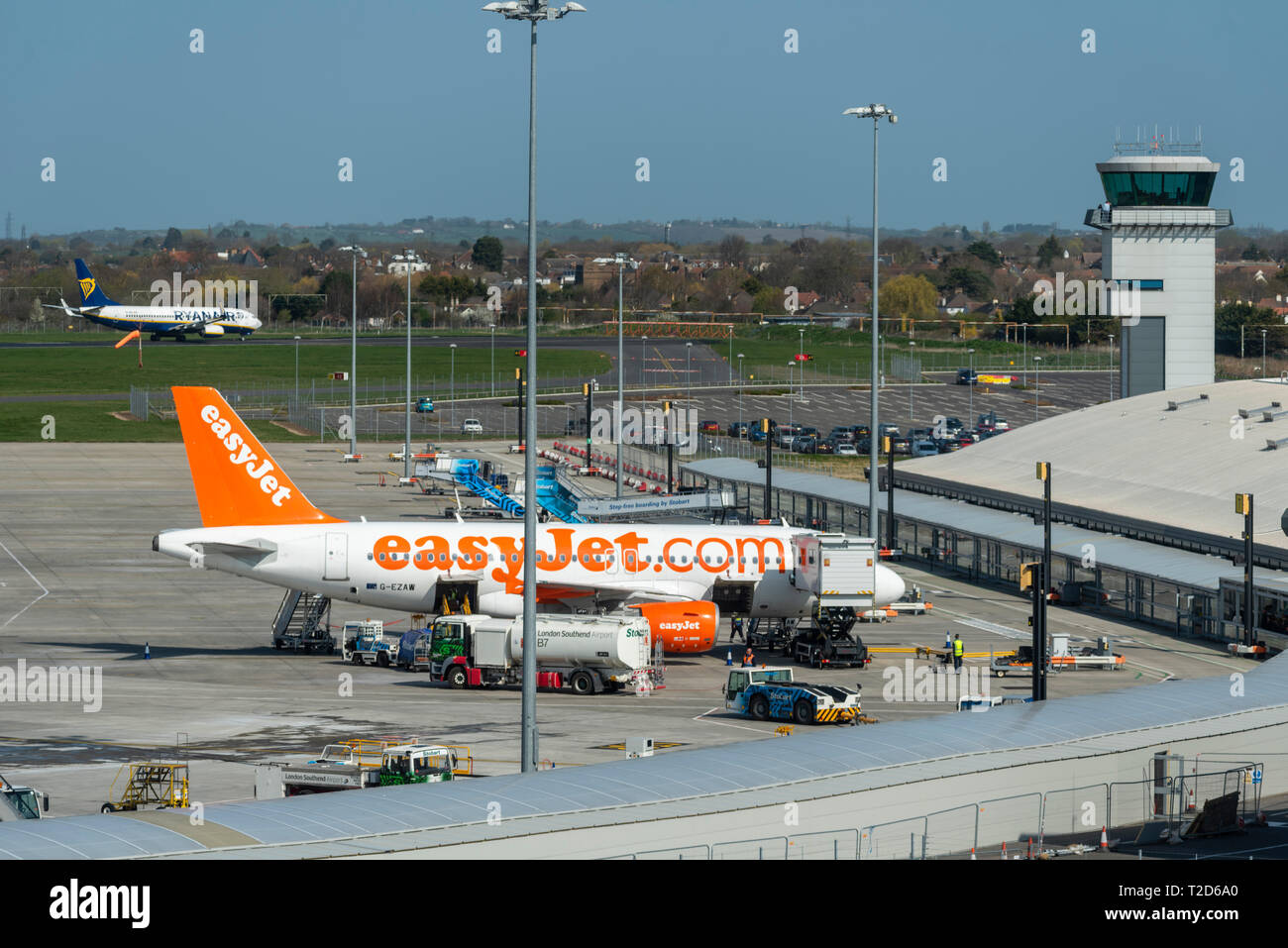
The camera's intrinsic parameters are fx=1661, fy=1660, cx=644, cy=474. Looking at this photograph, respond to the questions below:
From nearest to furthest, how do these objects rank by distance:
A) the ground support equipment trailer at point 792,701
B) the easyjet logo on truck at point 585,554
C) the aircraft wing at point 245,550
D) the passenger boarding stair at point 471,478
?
the ground support equipment trailer at point 792,701 → the aircraft wing at point 245,550 → the easyjet logo on truck at point 585,554 → the passenger boarding stair at point 471,478

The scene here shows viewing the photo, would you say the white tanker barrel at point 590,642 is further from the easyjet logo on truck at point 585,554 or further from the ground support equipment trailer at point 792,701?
the easyjet logo on truck at point 585,554

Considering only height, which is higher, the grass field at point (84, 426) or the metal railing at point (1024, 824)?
the grass field at point (84, 426)

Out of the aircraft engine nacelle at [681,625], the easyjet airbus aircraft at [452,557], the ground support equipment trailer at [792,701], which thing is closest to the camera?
the ground support equipment trailer at [792,701]

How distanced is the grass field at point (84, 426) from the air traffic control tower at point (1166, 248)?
2748 inches

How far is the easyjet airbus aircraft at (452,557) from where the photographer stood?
56.4 m

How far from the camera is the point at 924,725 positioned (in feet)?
110

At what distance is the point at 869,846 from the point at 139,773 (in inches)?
674

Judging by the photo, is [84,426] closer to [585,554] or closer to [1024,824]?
[585,554]

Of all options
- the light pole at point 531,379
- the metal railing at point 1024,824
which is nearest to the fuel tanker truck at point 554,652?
the light pole at point 531,379

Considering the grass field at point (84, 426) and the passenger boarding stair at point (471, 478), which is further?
the grass field at point (84, 426)

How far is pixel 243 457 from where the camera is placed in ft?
186

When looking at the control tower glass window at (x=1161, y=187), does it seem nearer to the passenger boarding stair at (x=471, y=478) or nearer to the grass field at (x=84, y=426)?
the passenger boarding stair at (x=471, y=478)

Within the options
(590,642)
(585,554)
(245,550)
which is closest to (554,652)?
(590,642)

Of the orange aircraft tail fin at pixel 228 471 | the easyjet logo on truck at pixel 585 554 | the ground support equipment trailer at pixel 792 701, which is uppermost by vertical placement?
the orange aircraft tail fin at pixel 228 471
